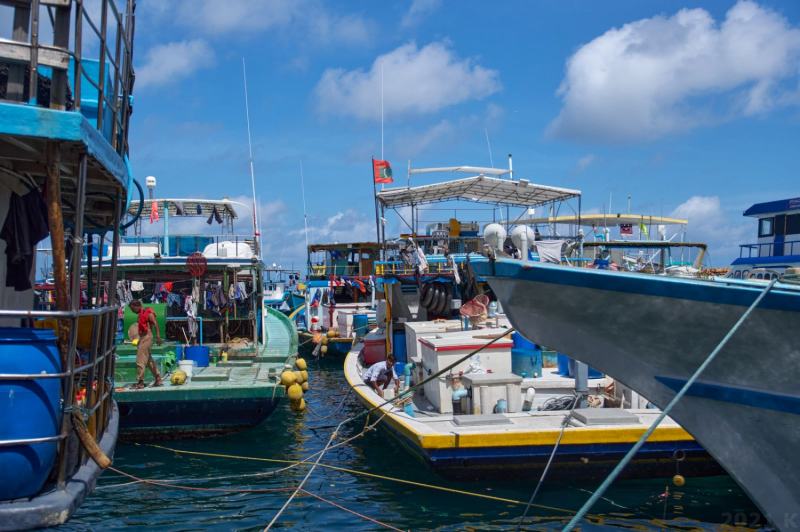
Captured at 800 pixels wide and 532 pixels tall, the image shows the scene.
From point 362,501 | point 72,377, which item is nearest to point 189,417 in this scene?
point 362,501

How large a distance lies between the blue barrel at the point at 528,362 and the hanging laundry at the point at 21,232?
8.32 metres

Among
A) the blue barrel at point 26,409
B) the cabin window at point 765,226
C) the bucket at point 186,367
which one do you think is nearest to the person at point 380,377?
the bucket at point 186,367

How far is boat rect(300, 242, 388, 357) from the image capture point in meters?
23.3

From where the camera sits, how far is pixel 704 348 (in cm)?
488

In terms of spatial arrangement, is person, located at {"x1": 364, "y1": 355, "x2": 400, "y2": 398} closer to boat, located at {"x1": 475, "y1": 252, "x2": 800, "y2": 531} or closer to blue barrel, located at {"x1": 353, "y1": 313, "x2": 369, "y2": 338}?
boat, located at {"x1": 475, "y1": 252, "x2": 800, "y2": 531}

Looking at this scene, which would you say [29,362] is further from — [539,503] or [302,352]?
[302,352]

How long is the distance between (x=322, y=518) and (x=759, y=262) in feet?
69.5

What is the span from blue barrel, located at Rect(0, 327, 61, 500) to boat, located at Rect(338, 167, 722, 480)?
352 cm

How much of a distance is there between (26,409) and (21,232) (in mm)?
1829

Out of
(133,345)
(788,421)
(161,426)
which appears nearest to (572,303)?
(788,421)

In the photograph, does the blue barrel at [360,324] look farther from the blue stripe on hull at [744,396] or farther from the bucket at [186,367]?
the blue stripe on hull at [744,396]

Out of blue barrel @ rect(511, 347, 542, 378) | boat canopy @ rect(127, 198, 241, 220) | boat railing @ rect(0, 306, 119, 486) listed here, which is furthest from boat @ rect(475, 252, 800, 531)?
boat canopy @ rect(127, 198, 241, 220)

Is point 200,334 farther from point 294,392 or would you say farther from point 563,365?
point 563,365

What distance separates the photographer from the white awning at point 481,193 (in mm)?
15414
